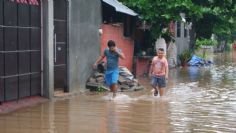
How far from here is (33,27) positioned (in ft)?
42.8

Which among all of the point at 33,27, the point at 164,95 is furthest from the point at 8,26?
the point at 164,95

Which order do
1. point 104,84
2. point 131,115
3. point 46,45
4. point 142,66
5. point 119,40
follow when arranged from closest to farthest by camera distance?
1. point 131,115
2. point 46,45
3. point 104,84
4. point 119,40
5. point 142,66

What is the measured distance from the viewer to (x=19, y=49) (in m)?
12.4

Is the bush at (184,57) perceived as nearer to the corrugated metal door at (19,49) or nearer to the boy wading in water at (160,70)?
the boy wading in water at (160,70)

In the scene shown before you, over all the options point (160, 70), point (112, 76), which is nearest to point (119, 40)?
point (160, 70)

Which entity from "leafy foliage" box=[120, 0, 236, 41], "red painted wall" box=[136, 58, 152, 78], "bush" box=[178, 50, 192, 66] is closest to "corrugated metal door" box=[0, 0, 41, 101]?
"leafy foliage" box=[120, 0, 236, 41]

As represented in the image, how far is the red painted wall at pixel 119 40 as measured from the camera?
18.1 metres

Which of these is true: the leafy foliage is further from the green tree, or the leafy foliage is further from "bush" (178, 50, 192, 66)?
"bush" (178, 50, 192, 66)

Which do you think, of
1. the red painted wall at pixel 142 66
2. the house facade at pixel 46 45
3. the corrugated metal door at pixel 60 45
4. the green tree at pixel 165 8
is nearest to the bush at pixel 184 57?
the green tree at pixel 165 8

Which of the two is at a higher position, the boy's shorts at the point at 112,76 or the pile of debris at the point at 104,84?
the boy's shorts at the point at 112,76

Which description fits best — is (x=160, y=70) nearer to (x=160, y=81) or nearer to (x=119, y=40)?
(x=160, y=81)

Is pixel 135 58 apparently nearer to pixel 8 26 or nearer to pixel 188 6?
pixel 188 6

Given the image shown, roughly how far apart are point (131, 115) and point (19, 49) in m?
3.31

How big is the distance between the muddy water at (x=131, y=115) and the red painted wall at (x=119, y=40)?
10.2 ft
